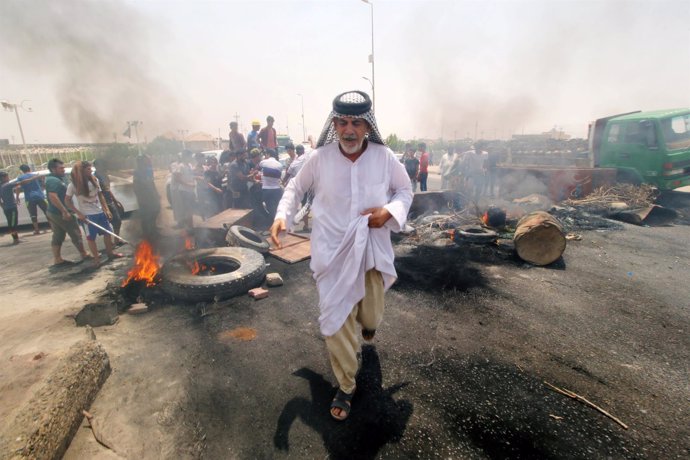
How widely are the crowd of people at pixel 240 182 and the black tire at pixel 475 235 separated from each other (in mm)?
3498

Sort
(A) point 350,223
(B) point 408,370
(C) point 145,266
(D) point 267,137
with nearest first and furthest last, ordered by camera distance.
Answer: (A) point 350,223, (B) point 408,370, (C) point 145,266, (D) point 267,137

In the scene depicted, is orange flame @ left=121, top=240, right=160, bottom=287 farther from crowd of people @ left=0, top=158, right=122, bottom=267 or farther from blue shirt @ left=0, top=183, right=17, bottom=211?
blue shirt @ left=0, top=183, right=17, bottom=211

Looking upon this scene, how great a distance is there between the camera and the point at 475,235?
6.35m

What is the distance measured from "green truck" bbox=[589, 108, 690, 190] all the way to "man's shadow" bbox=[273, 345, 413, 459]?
10.0 metres

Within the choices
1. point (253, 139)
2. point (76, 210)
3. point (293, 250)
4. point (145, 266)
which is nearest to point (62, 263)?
point (76, 210)

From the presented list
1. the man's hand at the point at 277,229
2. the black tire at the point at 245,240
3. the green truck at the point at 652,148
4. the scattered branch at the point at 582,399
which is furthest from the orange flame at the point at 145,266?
the green truck at the point at 652,148

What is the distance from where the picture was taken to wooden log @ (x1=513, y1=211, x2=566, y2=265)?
532cm

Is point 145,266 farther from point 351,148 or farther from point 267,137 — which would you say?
A: point 267,137

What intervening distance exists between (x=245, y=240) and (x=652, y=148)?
411 inches

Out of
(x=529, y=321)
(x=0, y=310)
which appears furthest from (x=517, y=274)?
(x=0, y=310)

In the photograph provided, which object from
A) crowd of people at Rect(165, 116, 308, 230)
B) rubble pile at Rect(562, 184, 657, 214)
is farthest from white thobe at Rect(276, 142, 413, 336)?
rubble pile at Rect(562, 184, 657, 214)

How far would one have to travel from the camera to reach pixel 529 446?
84.7 inches

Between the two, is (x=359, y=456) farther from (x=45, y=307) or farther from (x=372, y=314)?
(x=45, y=307)

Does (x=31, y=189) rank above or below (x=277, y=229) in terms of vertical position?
below
